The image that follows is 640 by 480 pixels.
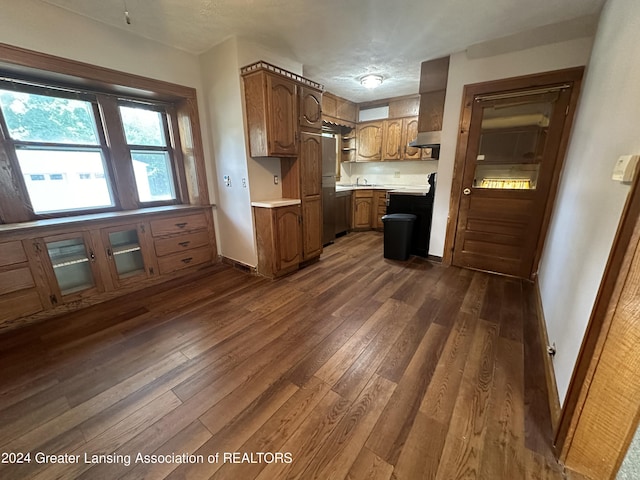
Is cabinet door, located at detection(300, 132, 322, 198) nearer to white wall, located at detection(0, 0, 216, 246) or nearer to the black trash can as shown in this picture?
the black trash can

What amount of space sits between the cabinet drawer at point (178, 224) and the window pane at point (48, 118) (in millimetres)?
1027

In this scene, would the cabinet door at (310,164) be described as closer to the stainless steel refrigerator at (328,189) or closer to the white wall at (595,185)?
the stainless steel refrigerator at (328,189)

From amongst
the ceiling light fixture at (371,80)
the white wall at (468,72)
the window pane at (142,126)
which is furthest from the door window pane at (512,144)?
the window pane at (142,126)

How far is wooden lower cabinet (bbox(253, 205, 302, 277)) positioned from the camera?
114 inches

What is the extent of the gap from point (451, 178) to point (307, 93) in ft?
6.74

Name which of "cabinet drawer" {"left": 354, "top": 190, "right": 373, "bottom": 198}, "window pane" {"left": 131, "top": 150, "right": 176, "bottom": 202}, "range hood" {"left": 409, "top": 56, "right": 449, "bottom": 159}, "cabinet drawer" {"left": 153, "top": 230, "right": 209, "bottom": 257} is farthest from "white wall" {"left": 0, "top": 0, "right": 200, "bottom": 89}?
"cabinet drawer" {"left": 354, "top": 190, "right": 373, "bottom": 198}

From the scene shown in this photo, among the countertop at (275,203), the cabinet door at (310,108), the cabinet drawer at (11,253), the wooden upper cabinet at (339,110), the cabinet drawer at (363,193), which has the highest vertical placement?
the wooden upper cabinet at (339,110)

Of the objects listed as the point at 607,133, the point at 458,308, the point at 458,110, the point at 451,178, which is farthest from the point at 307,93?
the point at 458,308

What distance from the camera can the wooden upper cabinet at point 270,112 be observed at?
8.47ft

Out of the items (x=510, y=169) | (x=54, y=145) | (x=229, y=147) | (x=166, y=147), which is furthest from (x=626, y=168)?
(x=54, y=145)

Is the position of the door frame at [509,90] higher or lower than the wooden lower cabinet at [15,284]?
higher

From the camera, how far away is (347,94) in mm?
4605

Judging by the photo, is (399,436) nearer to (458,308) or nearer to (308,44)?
(458,308)

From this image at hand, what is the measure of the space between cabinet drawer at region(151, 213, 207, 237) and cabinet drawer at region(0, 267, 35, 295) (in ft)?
3.27
